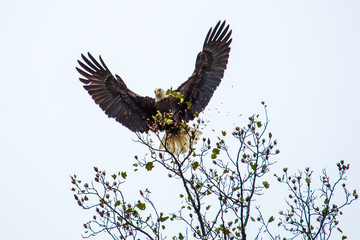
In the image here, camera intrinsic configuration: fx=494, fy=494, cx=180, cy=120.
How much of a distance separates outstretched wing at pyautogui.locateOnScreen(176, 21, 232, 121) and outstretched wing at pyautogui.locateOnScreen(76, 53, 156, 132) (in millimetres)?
606

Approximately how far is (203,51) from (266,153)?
3.30m

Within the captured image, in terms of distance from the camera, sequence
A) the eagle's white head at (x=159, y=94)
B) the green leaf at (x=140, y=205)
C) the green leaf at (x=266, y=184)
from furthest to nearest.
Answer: the eagle's white head at (x=159, y=94) < the green leaf at (x=266, y=184) < the green leaf at (x=140, y=205)

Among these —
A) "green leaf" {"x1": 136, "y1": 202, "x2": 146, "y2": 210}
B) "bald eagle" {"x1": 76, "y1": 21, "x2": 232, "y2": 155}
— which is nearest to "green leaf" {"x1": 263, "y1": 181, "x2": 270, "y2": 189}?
"green leaf" {"x1": 136, "y1": 202, "x2": 146, "y2": 210}

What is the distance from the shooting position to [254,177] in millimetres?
4879

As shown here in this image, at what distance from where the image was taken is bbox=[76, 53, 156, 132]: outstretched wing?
25.6 ft

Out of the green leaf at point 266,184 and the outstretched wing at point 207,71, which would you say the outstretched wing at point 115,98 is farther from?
the green leaf at point 266,184

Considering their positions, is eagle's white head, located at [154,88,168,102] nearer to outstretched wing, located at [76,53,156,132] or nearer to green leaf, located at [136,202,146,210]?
outstretched wing, located at [76,53,156,132]

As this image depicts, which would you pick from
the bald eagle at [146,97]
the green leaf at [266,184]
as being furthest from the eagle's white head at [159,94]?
the green leaf at [266,184]

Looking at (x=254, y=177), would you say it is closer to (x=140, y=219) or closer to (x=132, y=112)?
(x=140, y=219)

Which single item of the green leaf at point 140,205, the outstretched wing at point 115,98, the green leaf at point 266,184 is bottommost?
the green leaf at point 140,205

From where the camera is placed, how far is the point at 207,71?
311 inches

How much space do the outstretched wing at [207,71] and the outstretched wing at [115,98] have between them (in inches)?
23.8

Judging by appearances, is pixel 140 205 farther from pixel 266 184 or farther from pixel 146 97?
pixel 146 97

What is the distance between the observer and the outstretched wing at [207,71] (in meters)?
7.77
